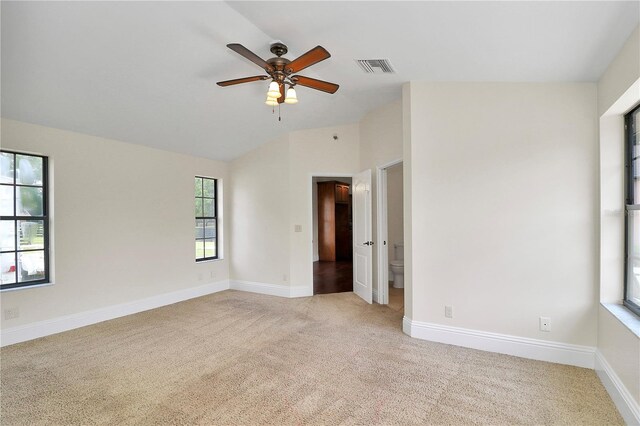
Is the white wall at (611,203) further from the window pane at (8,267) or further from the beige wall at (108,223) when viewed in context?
the window pane at (8,267)

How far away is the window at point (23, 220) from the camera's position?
135 inches

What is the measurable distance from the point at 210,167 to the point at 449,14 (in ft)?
14.5

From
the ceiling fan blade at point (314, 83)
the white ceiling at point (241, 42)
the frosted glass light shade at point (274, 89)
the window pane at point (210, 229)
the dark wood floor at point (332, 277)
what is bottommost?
the dark wood floor at point (332, 277)

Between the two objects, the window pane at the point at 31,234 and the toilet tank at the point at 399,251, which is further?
the toilet tank at the point at 399,251

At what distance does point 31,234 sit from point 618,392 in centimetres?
568

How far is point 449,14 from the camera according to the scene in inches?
88.0

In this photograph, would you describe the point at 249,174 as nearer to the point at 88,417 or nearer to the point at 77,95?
the point at 77,95

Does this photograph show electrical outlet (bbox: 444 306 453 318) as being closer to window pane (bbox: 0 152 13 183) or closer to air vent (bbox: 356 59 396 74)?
air vent (bbox: 356 59 396 74)

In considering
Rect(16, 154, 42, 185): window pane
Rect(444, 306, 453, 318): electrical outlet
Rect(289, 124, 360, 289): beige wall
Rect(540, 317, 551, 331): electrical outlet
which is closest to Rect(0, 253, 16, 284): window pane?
Rect(16, 154, 42, 185): window pane

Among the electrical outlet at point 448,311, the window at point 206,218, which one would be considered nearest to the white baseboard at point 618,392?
the electrical outlet at point 448,311

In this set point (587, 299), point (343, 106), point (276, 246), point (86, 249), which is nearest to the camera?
point (587, 299)

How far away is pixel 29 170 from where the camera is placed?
3604 mm

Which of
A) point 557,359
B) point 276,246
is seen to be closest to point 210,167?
point 276,246

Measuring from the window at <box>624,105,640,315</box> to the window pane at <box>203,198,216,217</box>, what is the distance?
5.51 meters
